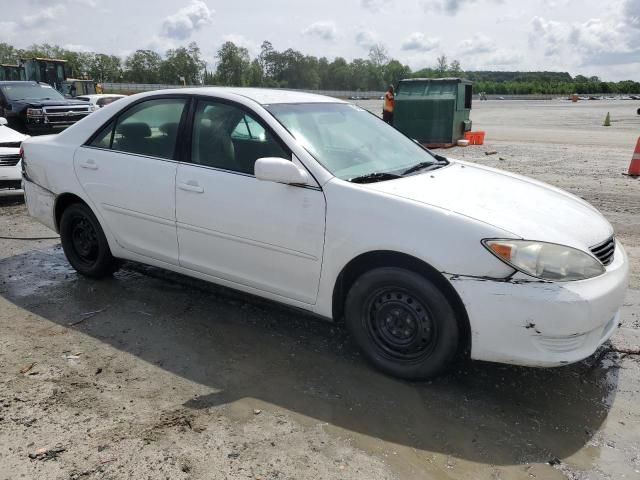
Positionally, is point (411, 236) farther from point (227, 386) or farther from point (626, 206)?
point (626, 206)

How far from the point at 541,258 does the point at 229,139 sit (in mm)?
2202

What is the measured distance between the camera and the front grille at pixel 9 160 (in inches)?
312

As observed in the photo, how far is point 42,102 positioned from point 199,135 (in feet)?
41.5

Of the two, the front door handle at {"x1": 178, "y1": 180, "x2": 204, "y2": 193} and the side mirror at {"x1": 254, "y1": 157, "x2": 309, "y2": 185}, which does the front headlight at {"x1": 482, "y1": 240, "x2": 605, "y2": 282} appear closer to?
the side mirror at {"x1": 254, "y1": 157, "x2": 309, "y2": 185}

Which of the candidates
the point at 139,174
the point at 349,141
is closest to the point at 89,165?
the point at 139,174

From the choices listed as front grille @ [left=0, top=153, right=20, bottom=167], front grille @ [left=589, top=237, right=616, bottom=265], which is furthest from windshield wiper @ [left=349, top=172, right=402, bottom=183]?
front grille @ [left=0, top=153, right=20, bottom=167]

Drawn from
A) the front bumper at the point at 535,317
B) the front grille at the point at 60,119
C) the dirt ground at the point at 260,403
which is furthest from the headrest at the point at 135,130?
the front grille at the point at 60,119

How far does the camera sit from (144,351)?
3.70 m

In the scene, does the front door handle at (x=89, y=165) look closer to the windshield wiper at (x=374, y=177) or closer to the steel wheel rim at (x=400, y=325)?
the windshield wiper at (x=374, y=177)

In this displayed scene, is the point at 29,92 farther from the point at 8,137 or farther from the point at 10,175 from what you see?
the point at 10,175

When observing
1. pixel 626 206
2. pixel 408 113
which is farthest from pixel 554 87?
pixel 626 206

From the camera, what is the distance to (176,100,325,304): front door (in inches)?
135

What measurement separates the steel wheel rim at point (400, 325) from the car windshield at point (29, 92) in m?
14.7

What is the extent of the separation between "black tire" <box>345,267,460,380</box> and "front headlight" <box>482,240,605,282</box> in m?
0.41
